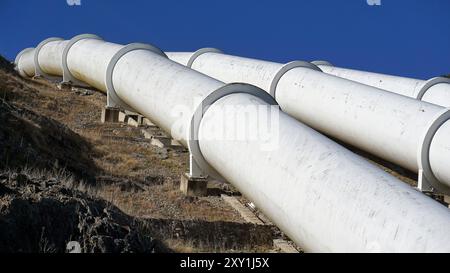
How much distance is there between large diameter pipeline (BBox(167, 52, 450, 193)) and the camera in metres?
10.3

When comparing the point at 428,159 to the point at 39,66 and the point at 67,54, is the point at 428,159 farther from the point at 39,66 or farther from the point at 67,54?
the point at 39,66

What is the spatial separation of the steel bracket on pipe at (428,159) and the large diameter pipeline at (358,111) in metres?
0.06

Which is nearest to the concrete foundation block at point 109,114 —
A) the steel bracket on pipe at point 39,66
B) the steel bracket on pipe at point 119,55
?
the steel bracket on pipe at point 119,55

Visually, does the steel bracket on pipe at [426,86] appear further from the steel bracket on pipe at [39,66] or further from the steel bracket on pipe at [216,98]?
the steel bracket on pipe at [39,66]

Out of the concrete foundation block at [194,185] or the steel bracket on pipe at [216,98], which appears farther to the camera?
the concrete foundation block at [194,185]

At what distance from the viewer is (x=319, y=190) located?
5.07 meters

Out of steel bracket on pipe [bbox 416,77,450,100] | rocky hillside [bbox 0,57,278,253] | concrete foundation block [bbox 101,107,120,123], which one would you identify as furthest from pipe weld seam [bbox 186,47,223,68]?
steel bracket on pipe [bbox 416,77,450,100]

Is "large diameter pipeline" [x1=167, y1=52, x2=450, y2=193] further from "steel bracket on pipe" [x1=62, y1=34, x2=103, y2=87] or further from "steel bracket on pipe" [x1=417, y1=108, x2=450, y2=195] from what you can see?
"steel bracket on pipe" [x1=62, y1=34, x2=103, y2=87]

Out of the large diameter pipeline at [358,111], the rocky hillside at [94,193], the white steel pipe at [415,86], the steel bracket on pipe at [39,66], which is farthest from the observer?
the steel bracket on pipe at [39,66]

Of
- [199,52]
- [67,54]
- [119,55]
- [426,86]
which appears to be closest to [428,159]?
[426,86]

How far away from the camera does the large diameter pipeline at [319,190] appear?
414 centimetres

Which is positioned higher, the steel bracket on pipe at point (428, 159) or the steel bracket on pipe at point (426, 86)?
the steel bracket on pipe at point (426, 86)

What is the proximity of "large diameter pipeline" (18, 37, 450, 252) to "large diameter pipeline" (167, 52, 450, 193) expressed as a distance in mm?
3714
